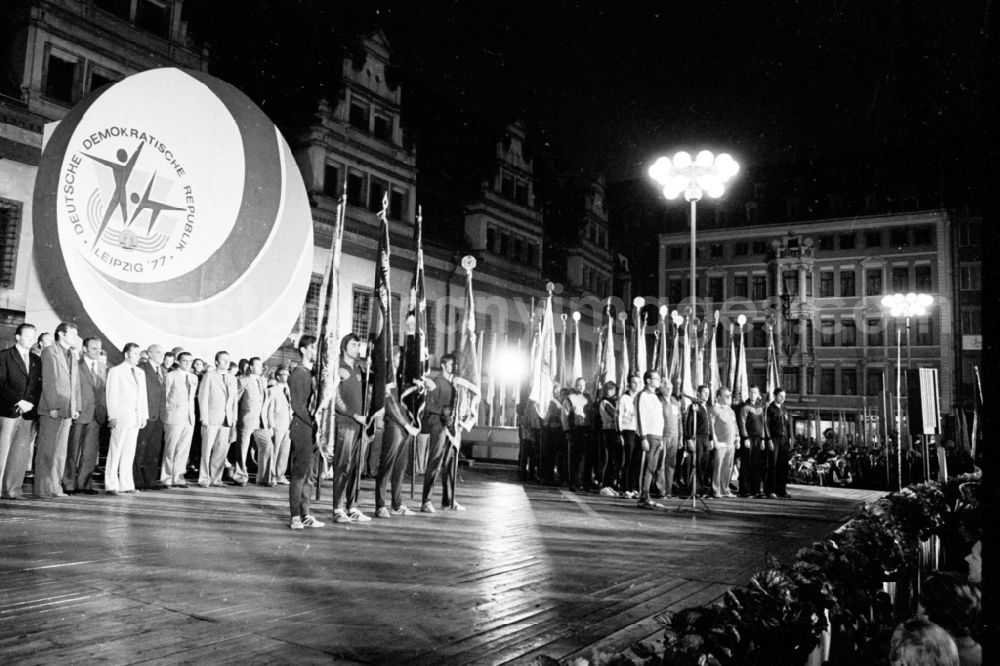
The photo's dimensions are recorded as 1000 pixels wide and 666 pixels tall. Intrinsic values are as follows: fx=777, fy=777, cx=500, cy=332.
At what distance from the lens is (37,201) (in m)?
13.4

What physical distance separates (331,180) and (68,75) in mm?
9728

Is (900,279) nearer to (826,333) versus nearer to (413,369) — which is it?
(826,333)

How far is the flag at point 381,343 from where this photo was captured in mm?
9141

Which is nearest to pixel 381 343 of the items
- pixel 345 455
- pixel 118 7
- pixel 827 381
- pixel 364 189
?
pixel 345 455

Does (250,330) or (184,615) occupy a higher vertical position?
(250,330)

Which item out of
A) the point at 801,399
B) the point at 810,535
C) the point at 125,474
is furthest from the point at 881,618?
the point at 801,399

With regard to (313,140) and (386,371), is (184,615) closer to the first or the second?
(386,371)

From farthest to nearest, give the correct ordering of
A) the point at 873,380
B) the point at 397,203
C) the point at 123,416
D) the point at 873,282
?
the point at 873,282, the point at 873,380, the point at 397,203, the point at 123,416

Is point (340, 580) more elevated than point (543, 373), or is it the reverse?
point (543, 373)

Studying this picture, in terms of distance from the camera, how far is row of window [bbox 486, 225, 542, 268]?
1433 inches

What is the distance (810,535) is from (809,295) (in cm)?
4989

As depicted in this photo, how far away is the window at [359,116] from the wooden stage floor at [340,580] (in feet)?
69.7

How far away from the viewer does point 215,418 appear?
42.1 ft

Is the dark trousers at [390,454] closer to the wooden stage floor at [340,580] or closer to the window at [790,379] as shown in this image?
the wooden stage floor at [340,580]
